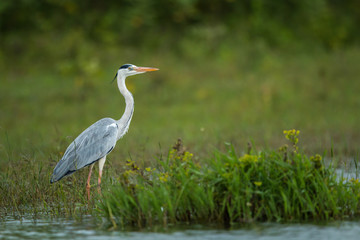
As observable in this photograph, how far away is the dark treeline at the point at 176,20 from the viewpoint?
18.1 m

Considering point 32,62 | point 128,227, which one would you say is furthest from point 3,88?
point 128,227

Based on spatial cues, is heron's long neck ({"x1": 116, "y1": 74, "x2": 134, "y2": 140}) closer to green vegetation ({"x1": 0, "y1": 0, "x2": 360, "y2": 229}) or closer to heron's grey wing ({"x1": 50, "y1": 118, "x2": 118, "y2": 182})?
heron's grey wing ({"x1": 50, "y1": 118, "x2": 118, "y2": 182})

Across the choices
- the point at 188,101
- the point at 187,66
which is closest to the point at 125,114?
the point at 188,101

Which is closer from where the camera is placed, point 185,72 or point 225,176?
point 225,176

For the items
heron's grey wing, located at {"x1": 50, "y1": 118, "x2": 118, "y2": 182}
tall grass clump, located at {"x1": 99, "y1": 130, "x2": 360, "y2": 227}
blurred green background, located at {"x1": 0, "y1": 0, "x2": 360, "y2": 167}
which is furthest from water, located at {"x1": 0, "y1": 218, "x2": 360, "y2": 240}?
blurred green background, located at {"x1": 0, "y1": 0, "x2": 360, "y2": 167}

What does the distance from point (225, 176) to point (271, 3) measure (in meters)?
13.4

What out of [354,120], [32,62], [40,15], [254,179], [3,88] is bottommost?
[254,179]

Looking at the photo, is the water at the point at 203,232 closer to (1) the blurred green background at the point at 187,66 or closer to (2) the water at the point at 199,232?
(2) the water at the point at 199,232

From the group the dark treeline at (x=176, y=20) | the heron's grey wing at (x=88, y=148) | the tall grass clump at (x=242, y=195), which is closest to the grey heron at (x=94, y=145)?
the heron's grey wing at (x=88, y=148)

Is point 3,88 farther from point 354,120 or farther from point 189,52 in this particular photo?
point 354,120

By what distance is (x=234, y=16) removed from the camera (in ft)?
61.3

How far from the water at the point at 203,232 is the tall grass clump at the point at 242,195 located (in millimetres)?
187

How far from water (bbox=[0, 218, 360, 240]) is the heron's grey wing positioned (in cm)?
130

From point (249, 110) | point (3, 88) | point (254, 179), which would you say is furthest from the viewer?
point (3, 88)
